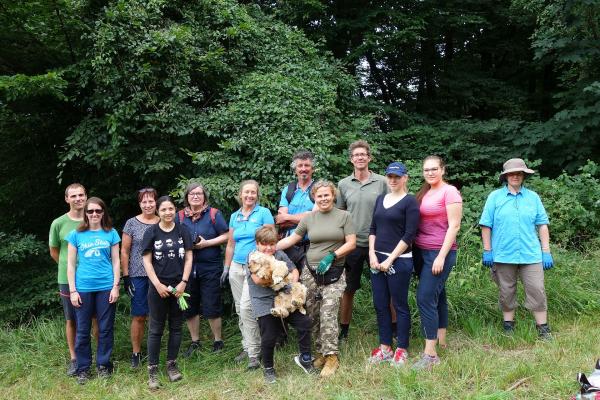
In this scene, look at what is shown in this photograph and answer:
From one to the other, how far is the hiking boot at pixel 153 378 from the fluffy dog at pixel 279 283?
1.32 m

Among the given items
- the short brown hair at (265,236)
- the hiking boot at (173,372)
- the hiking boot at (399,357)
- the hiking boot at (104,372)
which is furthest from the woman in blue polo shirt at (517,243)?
the hiking boot at (104,372)

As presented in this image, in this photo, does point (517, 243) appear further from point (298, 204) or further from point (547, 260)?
point (298, 204)

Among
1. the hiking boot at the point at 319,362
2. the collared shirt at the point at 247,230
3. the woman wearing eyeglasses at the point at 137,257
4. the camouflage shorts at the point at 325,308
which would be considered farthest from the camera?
the woman wearing eyeglasses at the point at 137,257

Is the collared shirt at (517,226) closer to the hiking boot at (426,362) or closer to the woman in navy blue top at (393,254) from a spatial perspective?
the woman in navy blue top at (393,254)

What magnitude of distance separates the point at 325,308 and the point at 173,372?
5.30ft

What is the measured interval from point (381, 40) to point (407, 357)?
323 inches

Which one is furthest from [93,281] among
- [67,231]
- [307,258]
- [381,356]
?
[381,356]

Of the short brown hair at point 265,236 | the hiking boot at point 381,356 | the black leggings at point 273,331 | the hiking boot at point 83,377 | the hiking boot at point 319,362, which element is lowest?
the hiking boot at point 83,377

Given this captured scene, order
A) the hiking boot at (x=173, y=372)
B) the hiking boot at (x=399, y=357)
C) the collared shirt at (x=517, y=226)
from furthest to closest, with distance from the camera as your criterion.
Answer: the collared shirt at (x=517, y=226) < the hiking boot at (x=173, y=372) < the hiking boot at (x=399, y=357)

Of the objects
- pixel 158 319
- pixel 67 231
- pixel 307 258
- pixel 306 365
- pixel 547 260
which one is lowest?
pixel 306 365

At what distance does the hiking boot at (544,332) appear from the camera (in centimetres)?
458

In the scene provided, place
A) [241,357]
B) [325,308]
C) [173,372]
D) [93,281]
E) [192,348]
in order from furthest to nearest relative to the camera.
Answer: [192,348] < [241,357] < [93,281] < [173,372] < [325,308]

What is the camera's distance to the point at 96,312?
4820 millimetres

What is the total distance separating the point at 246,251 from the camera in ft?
15.6
